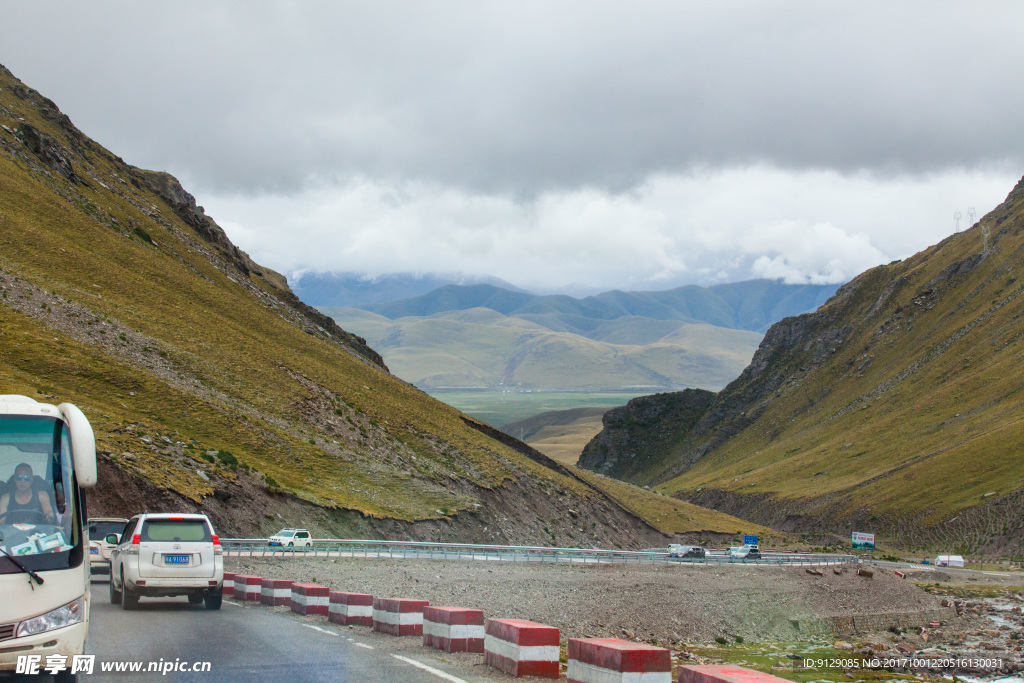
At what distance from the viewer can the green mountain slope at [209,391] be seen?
56094 mm

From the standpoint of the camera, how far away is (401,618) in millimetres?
19656

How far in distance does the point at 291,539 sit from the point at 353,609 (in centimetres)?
3011

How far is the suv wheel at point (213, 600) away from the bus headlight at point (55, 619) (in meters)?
13.2

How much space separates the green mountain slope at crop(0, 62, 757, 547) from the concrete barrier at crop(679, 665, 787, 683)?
41.4 metres

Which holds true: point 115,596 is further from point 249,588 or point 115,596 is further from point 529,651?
point 529,651

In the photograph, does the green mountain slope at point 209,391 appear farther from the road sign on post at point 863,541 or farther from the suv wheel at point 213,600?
the road sign on post at point 863,541

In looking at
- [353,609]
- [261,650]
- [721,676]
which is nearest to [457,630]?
[261,650]

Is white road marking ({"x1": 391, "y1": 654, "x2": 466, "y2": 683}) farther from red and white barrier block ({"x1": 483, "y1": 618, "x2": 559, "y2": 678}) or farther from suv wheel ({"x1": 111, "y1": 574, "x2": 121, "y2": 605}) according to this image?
suv wheel ({"x1": 111, "y1": 574, "x2": 121, "y2": 605})

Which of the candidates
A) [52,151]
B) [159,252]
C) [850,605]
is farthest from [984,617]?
[52,151]

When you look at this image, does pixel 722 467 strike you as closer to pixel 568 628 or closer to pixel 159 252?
pixel 159 252

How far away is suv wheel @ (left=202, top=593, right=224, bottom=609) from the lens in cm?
2378

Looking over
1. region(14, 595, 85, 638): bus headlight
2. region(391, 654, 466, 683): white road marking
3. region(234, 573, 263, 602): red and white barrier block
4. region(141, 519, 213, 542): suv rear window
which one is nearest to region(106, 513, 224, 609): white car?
region(141, 519, 213, 542): suv rear window

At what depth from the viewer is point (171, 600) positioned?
2638cm

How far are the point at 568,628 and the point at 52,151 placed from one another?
3523 inches
